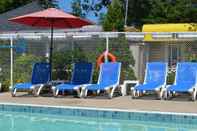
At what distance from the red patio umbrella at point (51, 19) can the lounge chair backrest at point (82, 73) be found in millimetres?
938

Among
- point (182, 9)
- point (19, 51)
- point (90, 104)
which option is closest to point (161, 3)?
point (182, 9)

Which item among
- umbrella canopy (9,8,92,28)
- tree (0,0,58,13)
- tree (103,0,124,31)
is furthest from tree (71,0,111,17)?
umbrella canopy (9,8,92,28)

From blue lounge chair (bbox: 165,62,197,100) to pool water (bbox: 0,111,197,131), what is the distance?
7.03 ft

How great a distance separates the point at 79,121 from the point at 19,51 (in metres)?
5.81

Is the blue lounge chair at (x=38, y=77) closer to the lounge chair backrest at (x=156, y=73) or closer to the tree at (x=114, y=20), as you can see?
the lounge chair backrest at (x=156, y=73)

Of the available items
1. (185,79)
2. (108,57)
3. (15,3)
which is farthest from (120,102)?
(15,3)

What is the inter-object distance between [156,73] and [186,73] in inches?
32.7

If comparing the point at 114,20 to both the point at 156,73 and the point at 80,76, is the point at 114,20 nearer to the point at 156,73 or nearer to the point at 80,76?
the point at 80,76

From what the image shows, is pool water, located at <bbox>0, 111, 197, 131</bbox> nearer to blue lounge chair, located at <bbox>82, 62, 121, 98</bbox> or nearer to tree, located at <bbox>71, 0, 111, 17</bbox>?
blue lounge chair, located at <bbox>82, 62, 121, 98</bbox>

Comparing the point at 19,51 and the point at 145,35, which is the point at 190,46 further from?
the point at 19,51

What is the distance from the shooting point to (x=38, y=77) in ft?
46.5

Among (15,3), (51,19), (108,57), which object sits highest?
(15,3)

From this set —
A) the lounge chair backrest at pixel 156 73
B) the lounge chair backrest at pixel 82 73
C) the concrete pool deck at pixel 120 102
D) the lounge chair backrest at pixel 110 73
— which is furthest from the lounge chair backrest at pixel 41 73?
the lounge chair backrest at pixel 156 73

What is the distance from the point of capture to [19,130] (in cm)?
1017
